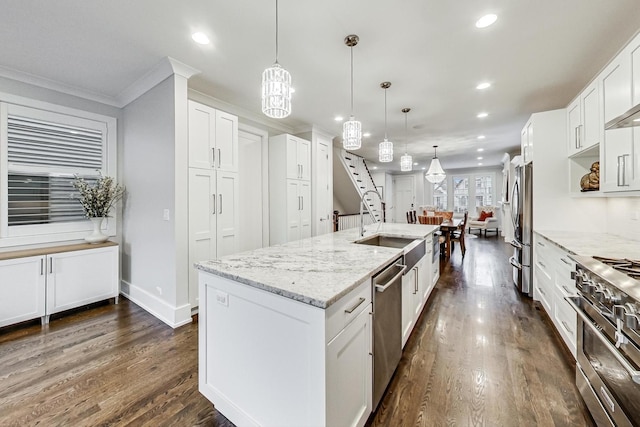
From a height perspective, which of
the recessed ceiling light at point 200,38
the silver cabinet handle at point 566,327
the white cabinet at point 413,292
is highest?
the recessed ceiling light at point 200,38

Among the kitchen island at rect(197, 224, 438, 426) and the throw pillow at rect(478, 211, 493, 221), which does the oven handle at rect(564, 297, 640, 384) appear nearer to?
the kitchen island at rect(197, 224, 438, 426)

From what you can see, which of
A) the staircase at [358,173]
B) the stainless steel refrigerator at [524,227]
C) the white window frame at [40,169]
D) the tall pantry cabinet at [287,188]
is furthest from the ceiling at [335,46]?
the staircase at [358,173]

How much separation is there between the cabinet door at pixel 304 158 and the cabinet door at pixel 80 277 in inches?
113

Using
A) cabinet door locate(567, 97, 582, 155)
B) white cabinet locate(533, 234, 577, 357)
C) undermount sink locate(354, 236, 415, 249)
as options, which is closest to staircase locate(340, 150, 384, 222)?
undermount sink locate(354, 236, 415, 249)

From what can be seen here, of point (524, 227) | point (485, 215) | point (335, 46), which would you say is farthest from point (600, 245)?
point (485, 215)

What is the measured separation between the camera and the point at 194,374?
77.9 inches

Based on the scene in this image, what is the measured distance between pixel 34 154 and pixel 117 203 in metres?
0.94

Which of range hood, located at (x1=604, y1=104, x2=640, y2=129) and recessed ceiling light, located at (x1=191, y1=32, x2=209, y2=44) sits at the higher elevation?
recessed ceiling light, located at (x1=191, y1=32, x2=209, y2=44)

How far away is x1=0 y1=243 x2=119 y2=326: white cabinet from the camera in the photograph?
2641mm

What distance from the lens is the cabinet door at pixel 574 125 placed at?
283cm

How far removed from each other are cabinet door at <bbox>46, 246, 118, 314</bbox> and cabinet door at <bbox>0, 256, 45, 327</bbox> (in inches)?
2.7

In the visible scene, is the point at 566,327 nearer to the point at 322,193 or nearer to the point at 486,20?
the point at 486,20

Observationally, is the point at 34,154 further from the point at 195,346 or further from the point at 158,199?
the point at 195,346

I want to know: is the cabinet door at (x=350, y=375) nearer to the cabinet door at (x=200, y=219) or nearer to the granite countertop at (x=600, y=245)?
the granite countertop at (x=600, y=245)
